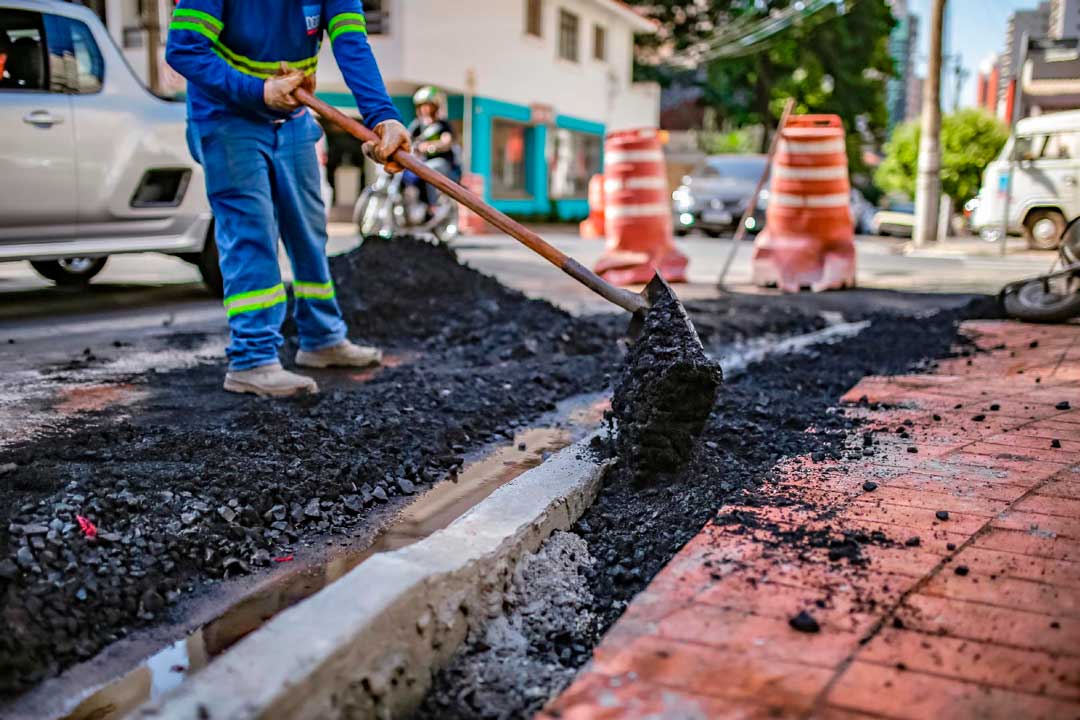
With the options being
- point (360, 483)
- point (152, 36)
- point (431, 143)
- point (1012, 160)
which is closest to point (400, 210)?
point (431, 143)

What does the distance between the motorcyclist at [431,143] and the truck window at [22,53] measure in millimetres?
5390

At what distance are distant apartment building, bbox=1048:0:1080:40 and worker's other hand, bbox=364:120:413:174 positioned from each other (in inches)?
832

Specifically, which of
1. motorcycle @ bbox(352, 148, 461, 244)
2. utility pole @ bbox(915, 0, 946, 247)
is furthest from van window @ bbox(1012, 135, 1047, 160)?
motorcycle @ bbox(352, 148, 461, 244)

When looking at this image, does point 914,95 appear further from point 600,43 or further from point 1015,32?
point 1015,32

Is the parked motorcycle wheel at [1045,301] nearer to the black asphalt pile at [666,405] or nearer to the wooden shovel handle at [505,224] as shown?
the wooden shovel handle at [505,224]

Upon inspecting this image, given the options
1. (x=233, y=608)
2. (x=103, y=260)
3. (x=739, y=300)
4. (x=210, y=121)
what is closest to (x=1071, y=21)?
(x=739, y=300)

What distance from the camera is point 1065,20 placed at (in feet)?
70.1

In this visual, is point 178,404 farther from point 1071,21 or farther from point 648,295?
point 1071,21

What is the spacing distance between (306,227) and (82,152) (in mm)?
2620

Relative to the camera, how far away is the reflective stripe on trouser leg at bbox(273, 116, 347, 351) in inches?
173

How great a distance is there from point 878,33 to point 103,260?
32.9 meters

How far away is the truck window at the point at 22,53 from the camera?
6.08m

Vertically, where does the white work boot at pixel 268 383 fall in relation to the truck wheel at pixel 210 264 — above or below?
below

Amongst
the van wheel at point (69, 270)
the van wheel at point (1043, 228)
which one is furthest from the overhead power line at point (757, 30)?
the van wheel at point (69, 270)
